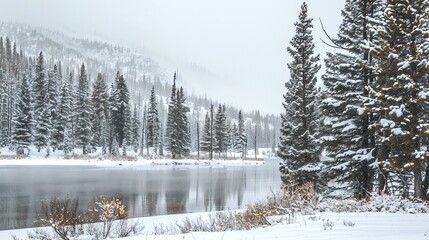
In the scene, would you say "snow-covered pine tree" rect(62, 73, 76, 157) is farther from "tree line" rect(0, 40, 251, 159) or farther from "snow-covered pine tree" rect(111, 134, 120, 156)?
"snow-covered pine tree" rect(111, 134, 120, 156)

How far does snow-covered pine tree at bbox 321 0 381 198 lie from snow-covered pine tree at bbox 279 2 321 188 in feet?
19.0

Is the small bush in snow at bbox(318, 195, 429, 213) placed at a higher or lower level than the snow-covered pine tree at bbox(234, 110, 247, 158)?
lower

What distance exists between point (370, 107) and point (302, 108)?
987 cm

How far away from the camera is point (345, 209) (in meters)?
10.1

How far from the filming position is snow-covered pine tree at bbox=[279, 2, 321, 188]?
80.7 ft

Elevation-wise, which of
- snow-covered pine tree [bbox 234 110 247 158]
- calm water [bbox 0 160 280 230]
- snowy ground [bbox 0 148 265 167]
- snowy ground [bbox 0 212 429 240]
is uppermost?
snow-covered pine tree [bbox 234 110 247 158]

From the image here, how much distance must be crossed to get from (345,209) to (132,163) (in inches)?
1936

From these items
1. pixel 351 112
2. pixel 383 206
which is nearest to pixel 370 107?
pixel 351 112

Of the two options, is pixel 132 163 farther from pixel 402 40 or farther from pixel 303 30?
pixel 402 40

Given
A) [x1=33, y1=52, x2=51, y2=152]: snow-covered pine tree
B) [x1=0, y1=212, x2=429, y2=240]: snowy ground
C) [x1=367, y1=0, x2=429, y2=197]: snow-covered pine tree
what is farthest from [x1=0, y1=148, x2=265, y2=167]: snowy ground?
[x1=0, y1=212, x2=429, y2=240]: snowy ground

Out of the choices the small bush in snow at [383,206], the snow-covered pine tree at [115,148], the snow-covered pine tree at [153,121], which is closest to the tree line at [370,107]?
the small bush in snow at [383,206]

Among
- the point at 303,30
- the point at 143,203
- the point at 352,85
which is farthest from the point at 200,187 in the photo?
the point at 352,85

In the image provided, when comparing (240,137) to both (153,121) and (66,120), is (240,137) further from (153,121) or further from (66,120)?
(66,120)

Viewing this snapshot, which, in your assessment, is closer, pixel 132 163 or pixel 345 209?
pixel 345 209
